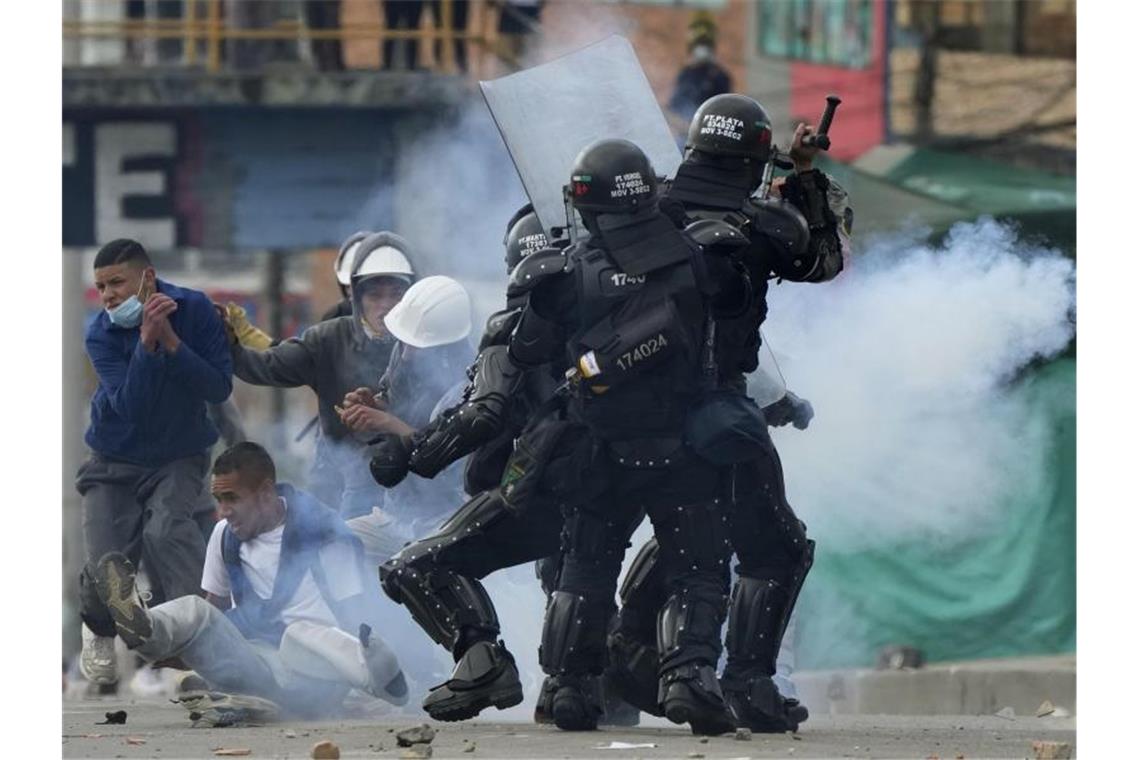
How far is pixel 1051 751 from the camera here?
9523mm

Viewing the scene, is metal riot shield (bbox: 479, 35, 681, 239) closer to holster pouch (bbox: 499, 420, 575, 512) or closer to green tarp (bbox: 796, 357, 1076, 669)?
holster pouch (bbox: 499, 420, 575, 512)

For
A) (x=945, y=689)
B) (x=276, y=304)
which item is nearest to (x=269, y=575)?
(x=945, y=689)

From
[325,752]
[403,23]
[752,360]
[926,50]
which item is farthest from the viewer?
[926,50]

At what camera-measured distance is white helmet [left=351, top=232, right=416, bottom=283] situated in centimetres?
1202

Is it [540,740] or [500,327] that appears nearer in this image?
[540,740]

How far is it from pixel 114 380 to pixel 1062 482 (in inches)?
204

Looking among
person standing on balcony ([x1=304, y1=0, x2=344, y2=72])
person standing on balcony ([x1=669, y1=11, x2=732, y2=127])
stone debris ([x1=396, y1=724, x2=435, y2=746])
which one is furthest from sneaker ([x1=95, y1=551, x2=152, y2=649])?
person standing on balcony ([x1=304, y1=0, x2=344, y2=72])

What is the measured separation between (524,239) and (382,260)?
1.62m

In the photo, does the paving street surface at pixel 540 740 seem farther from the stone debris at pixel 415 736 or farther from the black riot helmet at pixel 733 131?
the black riot helmet at pixel 733 131

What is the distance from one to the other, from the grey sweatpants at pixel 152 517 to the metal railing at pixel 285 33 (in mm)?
6064

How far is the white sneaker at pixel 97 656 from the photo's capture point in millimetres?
11109

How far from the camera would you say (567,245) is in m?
10.1

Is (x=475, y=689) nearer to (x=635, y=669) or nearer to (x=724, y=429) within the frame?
(x=635, y=669)

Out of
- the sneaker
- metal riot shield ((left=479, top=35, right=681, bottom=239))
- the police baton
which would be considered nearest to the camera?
the police baton
